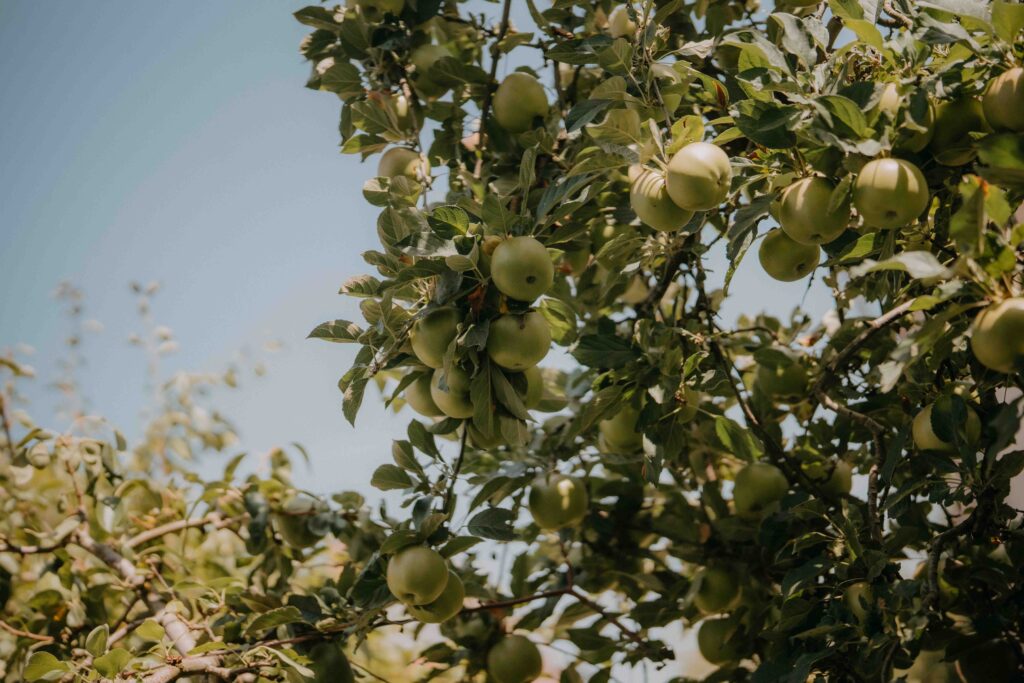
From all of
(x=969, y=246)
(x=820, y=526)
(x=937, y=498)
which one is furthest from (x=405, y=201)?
(x=820, y=526)

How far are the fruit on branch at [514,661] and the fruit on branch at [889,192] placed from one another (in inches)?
47.5

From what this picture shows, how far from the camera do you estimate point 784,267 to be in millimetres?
1401

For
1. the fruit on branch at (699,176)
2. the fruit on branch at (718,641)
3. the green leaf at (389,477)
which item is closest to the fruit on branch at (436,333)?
the green leaf at (389,477)

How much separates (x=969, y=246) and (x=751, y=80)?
0.41m

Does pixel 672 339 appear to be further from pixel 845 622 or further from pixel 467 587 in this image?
pixel 467 587

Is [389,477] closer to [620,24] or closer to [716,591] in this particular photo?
[716,591]

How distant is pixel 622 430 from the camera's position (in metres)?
1.83

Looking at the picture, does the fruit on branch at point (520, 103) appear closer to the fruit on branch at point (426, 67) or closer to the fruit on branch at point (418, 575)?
the fruit on branch at point (426, 67)

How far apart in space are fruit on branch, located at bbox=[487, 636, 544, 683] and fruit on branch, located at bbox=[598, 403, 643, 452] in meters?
0.49

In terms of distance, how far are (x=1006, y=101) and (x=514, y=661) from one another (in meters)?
1.42

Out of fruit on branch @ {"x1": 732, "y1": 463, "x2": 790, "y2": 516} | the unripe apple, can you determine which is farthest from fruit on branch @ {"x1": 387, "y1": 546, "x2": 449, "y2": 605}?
fruit on branch @ {"x1": 732, "y1": 463, "x2": 790, "y2": 516}

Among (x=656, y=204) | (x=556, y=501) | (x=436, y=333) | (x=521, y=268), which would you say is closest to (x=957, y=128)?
(x=656, y=204)

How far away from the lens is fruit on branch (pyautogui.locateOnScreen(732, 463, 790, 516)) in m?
1.83

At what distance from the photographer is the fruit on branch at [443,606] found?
4.77 ft
